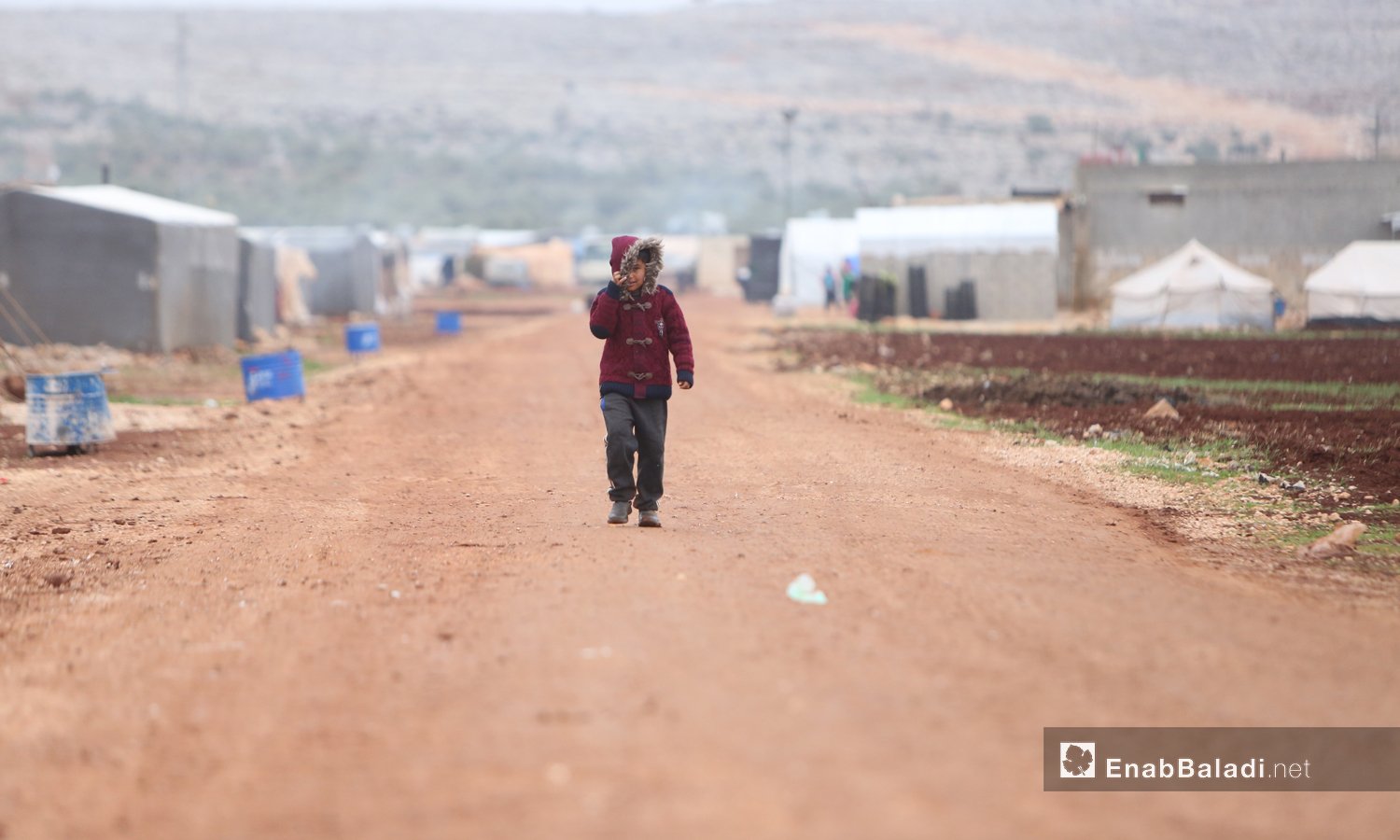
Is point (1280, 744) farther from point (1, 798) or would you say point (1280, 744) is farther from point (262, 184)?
point (262, 184)

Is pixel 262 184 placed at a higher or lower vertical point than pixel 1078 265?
higher

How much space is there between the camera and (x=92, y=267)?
2383cm

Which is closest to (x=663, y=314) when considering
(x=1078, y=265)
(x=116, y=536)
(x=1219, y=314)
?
(x=116, y=536)

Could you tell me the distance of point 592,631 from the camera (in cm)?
568

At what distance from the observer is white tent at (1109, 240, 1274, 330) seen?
3262 cm

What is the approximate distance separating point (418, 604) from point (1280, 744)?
12.2 ft

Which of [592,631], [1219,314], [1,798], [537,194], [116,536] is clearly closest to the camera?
[1,798]

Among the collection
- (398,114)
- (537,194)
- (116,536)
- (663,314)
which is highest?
(398,114)

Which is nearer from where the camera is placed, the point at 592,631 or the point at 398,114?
the point at 592,631

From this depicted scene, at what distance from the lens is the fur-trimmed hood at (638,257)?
26.5 ft

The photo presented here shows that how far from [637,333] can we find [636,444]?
658mm

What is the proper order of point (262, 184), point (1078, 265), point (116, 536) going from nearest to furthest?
point (116, 536) → point (1078, 265) → point (262, 184)

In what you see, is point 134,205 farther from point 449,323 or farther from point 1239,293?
point 1239,293
